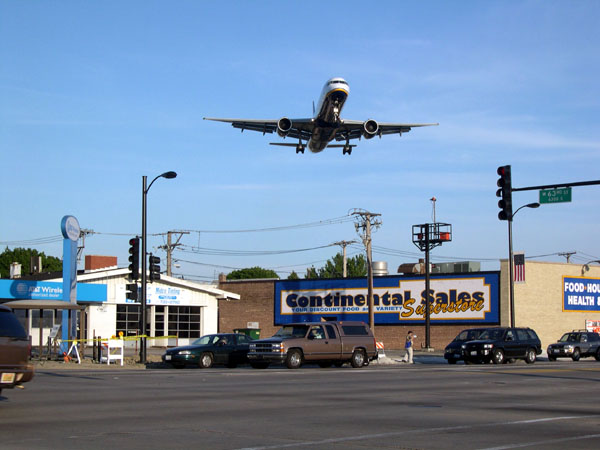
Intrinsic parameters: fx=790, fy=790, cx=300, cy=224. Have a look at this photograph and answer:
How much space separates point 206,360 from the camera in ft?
95.5

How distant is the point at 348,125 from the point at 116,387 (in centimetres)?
2766

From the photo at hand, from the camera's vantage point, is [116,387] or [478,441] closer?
[478,441]

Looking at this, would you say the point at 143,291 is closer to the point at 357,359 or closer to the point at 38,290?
the point at 357,359

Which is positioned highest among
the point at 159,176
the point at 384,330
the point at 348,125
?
the point at 348,125

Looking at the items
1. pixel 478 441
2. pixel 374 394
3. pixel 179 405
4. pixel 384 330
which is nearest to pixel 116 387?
pixel 179 405

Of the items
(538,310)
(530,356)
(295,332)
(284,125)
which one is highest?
(284,125)

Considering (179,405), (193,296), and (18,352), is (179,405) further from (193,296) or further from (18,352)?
(193,296)

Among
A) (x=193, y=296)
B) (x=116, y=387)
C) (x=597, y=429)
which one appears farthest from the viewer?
(x=193, y=296)

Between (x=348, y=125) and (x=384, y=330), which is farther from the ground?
(x=348, y=125)

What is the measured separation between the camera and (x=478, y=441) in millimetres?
9773

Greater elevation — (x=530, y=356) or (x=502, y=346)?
(x=502, y=346)

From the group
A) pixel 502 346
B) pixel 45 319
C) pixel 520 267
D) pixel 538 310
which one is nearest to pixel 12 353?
pixel 502 346

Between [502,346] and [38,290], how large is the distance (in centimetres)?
2369

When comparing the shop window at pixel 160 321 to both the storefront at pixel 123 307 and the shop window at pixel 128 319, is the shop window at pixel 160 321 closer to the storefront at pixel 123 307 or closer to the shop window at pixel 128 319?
the storefront at pixel 123 307
